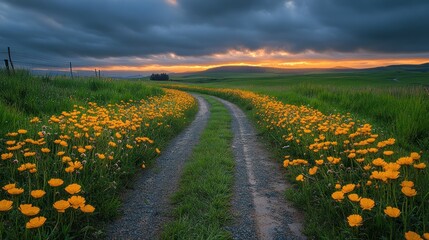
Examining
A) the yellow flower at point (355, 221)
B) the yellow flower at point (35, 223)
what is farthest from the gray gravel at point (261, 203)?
the yellow flower at point (35, 223)

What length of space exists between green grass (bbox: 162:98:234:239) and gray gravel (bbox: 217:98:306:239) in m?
0.17

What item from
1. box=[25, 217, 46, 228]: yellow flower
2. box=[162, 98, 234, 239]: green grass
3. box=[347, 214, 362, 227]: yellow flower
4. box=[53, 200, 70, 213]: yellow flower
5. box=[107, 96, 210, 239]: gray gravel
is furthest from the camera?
box=[107, 96, 210, 239]: gray gravel

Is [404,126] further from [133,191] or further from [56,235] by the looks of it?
[56,235]

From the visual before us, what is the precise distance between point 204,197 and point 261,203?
882mm

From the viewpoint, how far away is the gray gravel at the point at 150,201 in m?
3.39

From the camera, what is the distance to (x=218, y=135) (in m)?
9.16

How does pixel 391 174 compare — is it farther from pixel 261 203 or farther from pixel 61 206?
pixel 61 206

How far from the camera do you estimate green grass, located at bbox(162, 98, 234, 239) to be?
10.8ft

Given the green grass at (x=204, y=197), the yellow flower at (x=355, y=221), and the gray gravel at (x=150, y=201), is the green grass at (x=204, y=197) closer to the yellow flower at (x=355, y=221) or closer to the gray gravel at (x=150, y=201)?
the gray gravel at (x=150, y=201)

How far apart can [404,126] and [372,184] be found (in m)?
4.52

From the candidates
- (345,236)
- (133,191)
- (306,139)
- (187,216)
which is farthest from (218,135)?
(345,236)

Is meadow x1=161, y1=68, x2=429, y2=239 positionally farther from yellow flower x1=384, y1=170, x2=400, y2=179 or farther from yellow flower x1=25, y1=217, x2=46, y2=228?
yellow flower x1=25, y1=217, x2=46, y2=228

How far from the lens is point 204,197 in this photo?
4285 millimetres

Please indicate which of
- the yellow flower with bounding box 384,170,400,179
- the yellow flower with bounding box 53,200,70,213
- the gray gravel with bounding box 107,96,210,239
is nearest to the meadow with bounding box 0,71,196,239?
the yellow flower with bounding box 53,200,70,213
